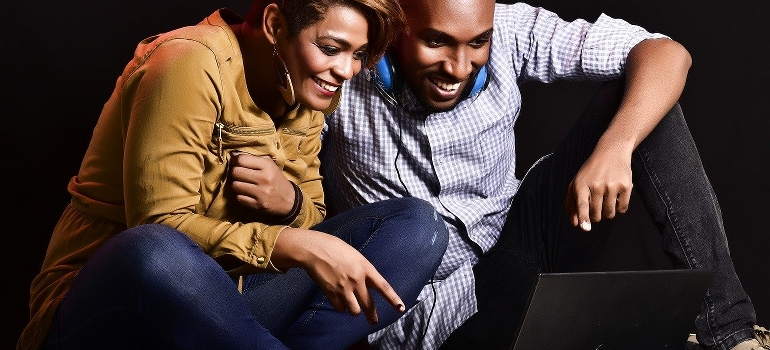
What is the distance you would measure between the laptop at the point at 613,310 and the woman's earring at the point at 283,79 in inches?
21.5

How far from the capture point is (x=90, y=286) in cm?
162

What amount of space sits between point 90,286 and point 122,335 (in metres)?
0.09

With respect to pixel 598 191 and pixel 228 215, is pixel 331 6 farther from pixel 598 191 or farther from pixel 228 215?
pixel 598 191

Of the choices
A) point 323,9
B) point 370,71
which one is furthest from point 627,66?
point 323,9

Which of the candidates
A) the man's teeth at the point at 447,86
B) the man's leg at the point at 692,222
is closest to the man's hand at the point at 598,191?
the man's leg at the point at 692,222

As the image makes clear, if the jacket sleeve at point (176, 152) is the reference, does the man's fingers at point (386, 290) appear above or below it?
below

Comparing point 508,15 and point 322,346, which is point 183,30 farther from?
point 508,15

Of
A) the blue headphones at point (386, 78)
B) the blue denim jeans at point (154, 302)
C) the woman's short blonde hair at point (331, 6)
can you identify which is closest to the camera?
the blue denim jeans at point (154, 302)

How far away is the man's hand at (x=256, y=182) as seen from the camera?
180 cm

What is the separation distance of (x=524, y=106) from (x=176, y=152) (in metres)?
1.43

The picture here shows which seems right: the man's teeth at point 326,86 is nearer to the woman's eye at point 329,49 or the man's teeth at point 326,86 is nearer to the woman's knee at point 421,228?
the woman's eye at point 329,49

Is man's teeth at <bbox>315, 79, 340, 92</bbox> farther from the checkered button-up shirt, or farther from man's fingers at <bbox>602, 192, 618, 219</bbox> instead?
man's fingers at <bbox>602, 192, 618, 219</bbox>

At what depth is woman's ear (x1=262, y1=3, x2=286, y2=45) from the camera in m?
1.78

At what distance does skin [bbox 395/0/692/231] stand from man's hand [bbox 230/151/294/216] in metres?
0.41
